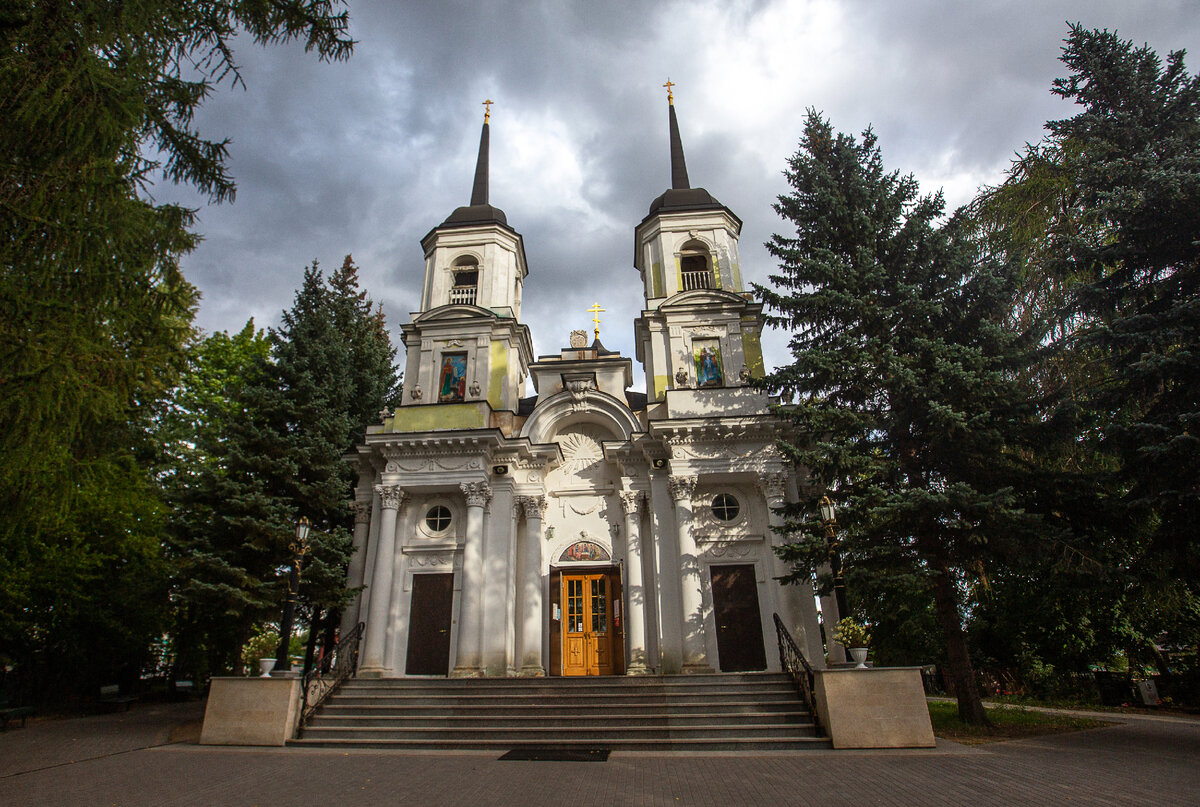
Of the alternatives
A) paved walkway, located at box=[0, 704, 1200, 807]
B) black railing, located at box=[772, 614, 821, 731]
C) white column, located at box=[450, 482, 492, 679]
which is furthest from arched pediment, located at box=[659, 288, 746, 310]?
paved walkway, located at box=[0, 704, 1200, 807]

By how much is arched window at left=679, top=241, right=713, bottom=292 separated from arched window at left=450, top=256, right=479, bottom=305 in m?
6.86

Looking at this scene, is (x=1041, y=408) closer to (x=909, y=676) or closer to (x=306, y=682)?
(x=909, y=676)

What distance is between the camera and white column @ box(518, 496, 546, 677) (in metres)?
15.5

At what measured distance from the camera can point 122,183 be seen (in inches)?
250

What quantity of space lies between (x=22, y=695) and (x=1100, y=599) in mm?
24584

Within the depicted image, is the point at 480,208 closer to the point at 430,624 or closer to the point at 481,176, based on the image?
the point at 481,176

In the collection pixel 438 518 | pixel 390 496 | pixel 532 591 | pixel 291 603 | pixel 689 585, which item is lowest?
pixel 291 603

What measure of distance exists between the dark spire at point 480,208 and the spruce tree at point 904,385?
36.7ft

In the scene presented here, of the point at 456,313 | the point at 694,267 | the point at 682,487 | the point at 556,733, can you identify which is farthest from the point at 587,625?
the point at 694,267

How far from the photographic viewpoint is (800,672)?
11.5 meters

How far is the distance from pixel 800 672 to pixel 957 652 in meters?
2.73

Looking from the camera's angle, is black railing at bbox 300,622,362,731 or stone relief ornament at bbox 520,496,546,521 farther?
stone relief ornament at bbox 520,496,546,521

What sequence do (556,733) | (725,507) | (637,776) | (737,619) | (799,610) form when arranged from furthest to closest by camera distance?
(725,507)
(737,619)
(799,610)
(556,733)
(637,776)

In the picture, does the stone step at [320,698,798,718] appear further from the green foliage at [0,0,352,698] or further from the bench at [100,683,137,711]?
the bench at [100,683,137,711]
